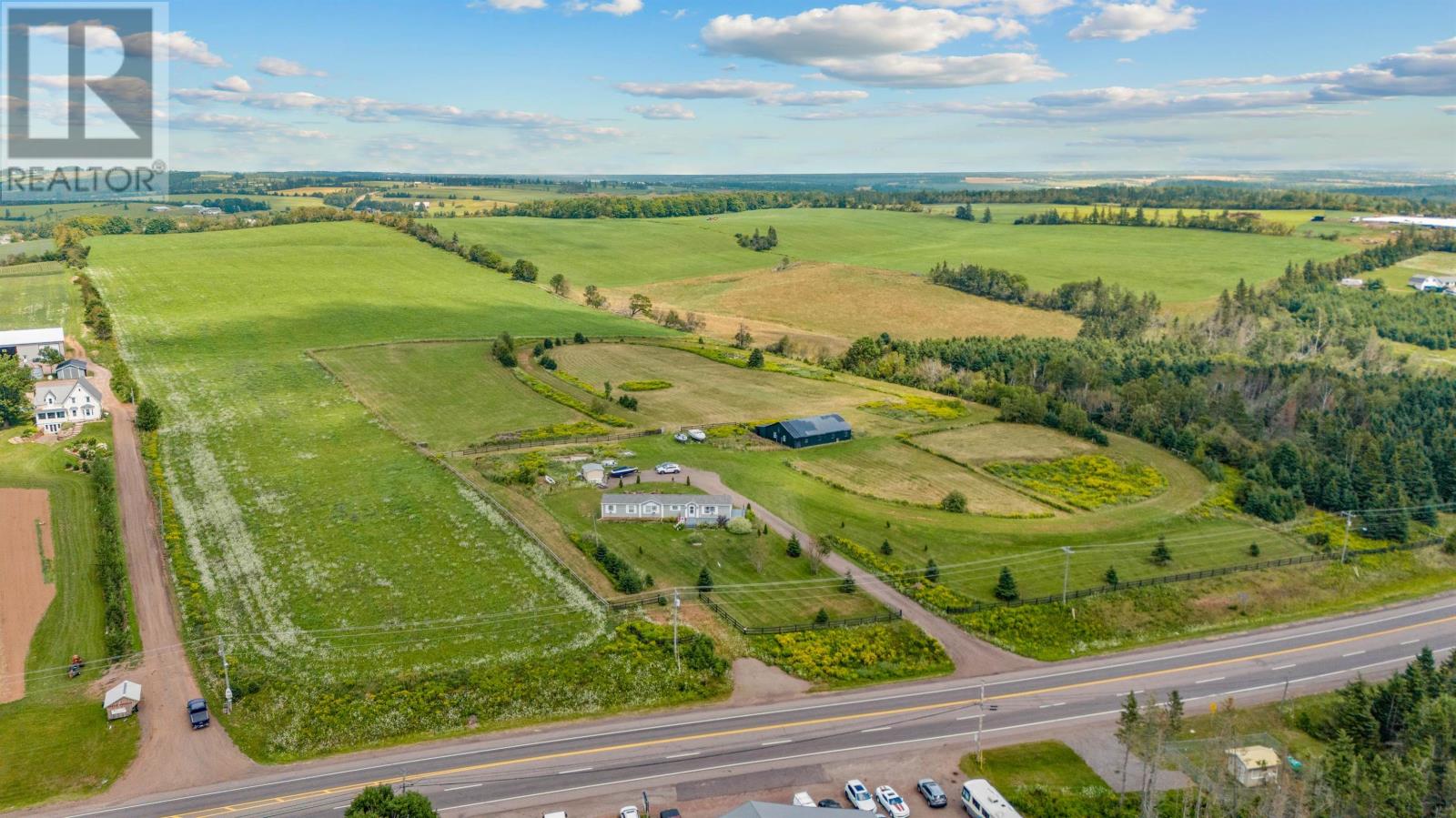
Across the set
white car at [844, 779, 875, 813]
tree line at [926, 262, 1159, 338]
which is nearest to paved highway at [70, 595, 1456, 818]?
white car at [844, 779, 875, 813]

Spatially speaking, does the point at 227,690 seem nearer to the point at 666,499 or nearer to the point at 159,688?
the point at 159,688

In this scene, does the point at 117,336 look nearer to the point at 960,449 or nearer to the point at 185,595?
the point at 185,595

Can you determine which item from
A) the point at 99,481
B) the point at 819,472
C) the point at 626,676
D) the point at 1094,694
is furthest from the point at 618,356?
the point at 1094,694

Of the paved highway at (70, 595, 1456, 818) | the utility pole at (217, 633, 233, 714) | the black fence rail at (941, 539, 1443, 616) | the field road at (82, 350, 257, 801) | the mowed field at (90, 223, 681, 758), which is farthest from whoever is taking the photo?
the black fence rail at (941, 539, 1443, 616)

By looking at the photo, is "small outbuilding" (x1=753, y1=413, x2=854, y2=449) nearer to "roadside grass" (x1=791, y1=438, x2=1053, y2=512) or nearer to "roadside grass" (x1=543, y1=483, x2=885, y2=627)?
"roadside grass" (x1=791, y1=438, x2=1053, y2=512)

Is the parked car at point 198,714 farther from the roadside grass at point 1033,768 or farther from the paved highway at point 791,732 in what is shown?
the roadside grass at point 1033,768
